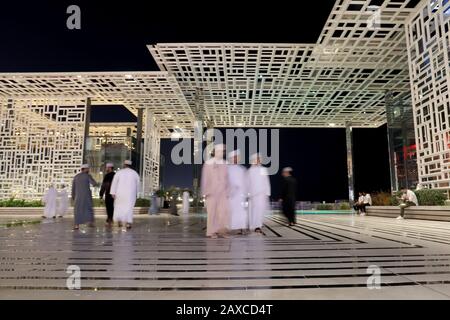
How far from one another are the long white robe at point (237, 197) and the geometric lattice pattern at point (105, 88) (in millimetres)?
10557

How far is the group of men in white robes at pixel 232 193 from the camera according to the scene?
18.9 feet

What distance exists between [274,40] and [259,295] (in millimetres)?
11911

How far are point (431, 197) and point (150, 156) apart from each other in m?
17.1

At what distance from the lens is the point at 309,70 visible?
53.0 ft

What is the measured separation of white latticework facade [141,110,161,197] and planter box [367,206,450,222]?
13997mm

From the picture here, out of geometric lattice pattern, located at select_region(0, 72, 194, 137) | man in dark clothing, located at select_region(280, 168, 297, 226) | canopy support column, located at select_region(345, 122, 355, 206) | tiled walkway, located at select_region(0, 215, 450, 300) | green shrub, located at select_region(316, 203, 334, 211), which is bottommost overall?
green shrub, located at select_region(316, 203, 334, 211)

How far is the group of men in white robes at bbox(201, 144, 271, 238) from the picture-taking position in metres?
5.76

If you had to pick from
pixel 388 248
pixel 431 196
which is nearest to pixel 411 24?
pixel 431 196

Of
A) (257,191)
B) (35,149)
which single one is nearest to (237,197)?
(257,191)

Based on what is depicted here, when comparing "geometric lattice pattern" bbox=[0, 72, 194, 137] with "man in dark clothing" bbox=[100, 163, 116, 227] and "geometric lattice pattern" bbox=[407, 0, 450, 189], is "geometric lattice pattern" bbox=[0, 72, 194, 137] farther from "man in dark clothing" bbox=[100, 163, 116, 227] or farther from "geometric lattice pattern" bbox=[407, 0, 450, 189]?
"geometric lattice pattern" bbox=[407, 0, 450, 189]

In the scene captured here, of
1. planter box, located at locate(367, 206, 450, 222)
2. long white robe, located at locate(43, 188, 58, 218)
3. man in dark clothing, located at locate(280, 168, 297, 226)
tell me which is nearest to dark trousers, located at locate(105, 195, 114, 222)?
man in dark clothing, located at locate(280, 168, 297, 226)

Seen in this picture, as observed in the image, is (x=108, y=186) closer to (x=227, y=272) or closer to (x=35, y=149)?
(x=227, y=272)

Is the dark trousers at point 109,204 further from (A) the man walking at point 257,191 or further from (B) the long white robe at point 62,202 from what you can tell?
(B) the long white robe at point 62,202

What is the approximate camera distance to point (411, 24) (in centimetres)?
1184
